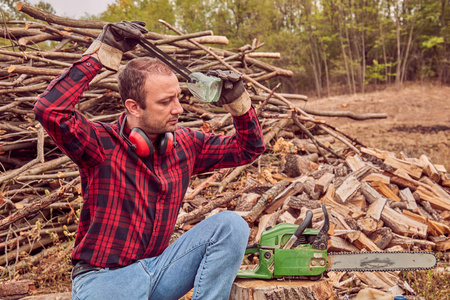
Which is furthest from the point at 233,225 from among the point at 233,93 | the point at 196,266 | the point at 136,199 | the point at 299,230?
→ the point at 233,93

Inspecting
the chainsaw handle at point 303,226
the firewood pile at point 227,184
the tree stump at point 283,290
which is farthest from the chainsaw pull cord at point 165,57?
the firewood pile at point 227,184

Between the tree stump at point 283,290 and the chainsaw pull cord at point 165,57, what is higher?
the chainsaw pull cord at point 165,57

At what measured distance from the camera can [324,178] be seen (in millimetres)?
4598

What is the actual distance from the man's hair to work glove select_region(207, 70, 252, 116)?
0.31 m

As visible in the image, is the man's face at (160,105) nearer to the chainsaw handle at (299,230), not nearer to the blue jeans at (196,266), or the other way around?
the blue jeans at (196,266)

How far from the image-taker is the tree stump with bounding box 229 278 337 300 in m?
2.28

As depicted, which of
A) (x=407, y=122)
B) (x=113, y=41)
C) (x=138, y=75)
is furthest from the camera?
(x=407, y=122)

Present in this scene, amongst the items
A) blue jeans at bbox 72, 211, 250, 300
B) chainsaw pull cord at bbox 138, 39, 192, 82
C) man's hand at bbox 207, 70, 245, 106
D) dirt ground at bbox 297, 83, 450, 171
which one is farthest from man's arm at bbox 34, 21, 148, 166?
dirt ground at bbox 297, 83, 450, 171

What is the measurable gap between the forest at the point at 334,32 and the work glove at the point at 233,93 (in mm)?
17695

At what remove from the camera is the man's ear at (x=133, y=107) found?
219cm

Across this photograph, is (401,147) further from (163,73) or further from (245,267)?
(163,73)

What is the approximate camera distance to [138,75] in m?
2.16

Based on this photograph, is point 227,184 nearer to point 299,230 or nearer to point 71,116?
point 299,230

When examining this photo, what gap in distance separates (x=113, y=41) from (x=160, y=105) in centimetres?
41
